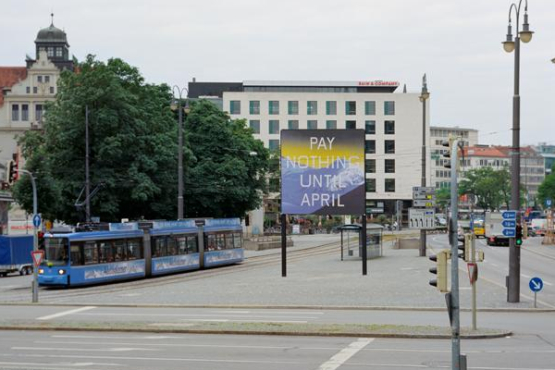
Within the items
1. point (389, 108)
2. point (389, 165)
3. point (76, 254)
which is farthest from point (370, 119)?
point (76, 254)

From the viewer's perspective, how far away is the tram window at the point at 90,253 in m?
42.0

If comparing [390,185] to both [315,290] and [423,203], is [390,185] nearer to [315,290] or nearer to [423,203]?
[423,203]

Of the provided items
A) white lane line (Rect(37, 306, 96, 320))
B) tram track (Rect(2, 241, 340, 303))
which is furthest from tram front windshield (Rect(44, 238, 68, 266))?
white lane line (Rect(37, 306, 96, 320))

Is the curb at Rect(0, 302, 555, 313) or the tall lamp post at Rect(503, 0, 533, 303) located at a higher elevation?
the tall lamp post at Rect(503, 0, 533, 303)

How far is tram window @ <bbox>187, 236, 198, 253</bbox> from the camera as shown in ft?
169

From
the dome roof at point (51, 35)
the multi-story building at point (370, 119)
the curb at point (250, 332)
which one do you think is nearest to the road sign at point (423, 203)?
the curb at point (250, 332)

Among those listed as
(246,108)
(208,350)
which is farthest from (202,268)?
(246,108)

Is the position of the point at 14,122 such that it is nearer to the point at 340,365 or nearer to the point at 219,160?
the point at 219,160

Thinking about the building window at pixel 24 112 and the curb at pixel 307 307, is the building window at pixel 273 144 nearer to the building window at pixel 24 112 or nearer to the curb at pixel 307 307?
the building window at pixel 24 112

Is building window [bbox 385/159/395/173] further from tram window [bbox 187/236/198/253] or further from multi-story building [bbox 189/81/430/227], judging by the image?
tram window [bbox 187/236/198/253]

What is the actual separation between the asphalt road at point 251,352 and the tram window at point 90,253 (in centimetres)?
1803

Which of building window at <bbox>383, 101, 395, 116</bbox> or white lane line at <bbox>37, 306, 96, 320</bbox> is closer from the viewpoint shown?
white lane line at <bbox>37, 306, 96, 320</bbox>

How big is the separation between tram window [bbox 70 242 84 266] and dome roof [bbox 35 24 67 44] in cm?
9190

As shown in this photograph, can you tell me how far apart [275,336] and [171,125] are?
170ft
